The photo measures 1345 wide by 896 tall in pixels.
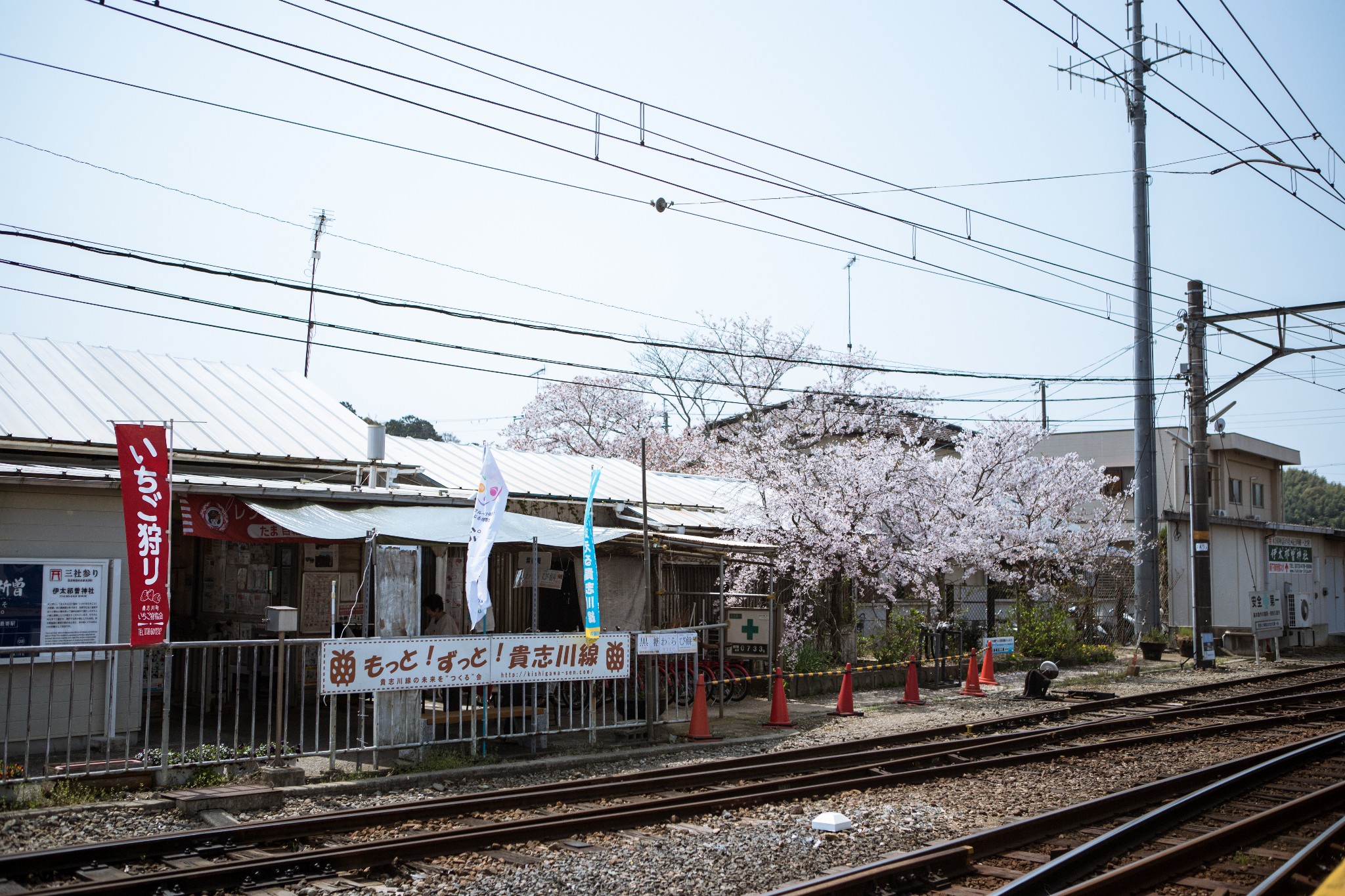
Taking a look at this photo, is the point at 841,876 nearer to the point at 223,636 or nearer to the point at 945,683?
the point at 223,636

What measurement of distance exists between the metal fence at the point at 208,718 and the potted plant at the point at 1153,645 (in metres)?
16.2

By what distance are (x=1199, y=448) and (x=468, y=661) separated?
816 inches

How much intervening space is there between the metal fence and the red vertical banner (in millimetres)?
425

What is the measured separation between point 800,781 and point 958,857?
3152 mm

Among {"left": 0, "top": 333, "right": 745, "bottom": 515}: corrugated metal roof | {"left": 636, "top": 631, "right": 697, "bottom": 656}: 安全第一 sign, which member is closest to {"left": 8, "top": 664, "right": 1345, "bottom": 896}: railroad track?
{"left": 636, "top": 631, "right": 697, "bottom": 656}: 安全第一 sign

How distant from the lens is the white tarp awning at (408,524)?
472 inches

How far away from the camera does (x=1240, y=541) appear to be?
107 feet

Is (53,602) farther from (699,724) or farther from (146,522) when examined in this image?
(699,724)

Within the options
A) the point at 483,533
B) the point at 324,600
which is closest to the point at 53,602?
the point at 324,600

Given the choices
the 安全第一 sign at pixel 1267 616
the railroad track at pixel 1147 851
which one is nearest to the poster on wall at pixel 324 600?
the railroad track at pixel 1147 851

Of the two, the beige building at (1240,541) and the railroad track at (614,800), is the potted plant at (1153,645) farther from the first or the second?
the railroad track at (614,800)

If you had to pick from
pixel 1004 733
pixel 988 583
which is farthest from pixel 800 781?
pixel 988 583

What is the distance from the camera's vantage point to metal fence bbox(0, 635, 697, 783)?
30.6ft

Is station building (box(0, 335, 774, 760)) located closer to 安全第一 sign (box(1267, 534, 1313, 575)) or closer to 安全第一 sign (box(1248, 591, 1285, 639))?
安全第一 sign (box(1248, 591, 1285, 639))
